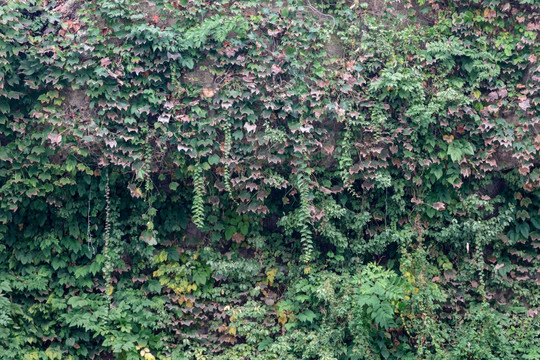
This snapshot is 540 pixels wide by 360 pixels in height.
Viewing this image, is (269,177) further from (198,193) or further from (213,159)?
(198,193)

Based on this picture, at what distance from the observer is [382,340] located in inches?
243

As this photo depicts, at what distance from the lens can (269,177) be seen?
6.21m

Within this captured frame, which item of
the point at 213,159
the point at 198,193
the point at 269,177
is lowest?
the point at 198,193

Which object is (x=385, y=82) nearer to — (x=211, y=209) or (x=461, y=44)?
(x=461, y=44)

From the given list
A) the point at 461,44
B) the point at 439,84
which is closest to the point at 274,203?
the point at 439,84

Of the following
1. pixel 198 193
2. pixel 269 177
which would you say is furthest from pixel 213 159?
pixel 269 177

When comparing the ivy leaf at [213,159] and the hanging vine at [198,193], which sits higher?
the ivy leaf at [213,159]

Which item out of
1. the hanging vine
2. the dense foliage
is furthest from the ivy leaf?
the hanging vine

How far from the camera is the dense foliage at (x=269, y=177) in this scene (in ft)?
19.6

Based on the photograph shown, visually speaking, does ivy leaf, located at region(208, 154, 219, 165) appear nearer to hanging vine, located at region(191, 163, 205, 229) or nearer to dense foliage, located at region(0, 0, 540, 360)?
dense foliage, located at region(0, 0, 540, 360)

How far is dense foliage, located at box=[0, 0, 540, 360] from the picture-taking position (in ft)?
19.6

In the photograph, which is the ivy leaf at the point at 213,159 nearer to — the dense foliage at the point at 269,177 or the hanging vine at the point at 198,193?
the dense foliage at the point at 269,177

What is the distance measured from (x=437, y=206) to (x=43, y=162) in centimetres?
442

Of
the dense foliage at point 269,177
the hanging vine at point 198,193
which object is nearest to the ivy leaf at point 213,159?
the dense foliage at point 269,177
